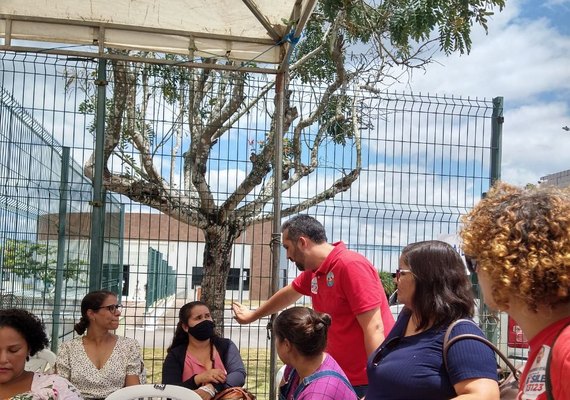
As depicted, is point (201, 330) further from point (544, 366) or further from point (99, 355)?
point (544, 366)

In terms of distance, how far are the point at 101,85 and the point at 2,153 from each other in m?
0.96

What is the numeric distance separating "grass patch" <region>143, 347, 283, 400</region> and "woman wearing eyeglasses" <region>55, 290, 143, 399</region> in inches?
64.3

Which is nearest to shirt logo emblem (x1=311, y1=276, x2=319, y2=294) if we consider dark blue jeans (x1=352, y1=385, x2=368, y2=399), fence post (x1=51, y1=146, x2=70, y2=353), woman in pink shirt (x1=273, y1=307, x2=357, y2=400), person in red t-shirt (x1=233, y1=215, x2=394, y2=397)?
person in red t-shirt (x1=233, y1=215, x2=394, y2=397)

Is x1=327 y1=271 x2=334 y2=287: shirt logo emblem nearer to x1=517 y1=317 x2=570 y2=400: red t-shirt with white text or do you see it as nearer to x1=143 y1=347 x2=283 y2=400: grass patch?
x1=517 y1=317 x2=570 y2=400: red t-shirt with white text

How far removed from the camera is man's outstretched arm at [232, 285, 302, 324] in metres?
4.24

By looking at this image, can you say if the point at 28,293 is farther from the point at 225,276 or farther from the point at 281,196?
the point at 281,196

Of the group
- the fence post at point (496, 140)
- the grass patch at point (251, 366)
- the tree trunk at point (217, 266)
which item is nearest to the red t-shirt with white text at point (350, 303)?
the grass patch at point (251, 366)

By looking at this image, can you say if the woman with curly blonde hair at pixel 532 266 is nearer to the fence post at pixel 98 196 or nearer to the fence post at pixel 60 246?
the fence post at pixel 98 196

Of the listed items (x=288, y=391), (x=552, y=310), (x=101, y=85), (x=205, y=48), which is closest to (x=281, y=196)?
(x=205, y=48)

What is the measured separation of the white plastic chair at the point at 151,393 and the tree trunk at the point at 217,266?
2.39 meters

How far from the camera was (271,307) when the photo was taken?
430cm

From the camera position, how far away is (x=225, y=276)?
5.98 m

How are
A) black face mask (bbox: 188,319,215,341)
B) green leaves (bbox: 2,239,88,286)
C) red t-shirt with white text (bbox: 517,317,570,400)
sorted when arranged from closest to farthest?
red t-shirt with white text (bbox: 517,317,570,400) < black face mask (bbox: 188,319,215,341) < green leaves (bbox: 2,239,88,286)

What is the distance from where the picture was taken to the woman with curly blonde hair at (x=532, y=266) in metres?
1.33
